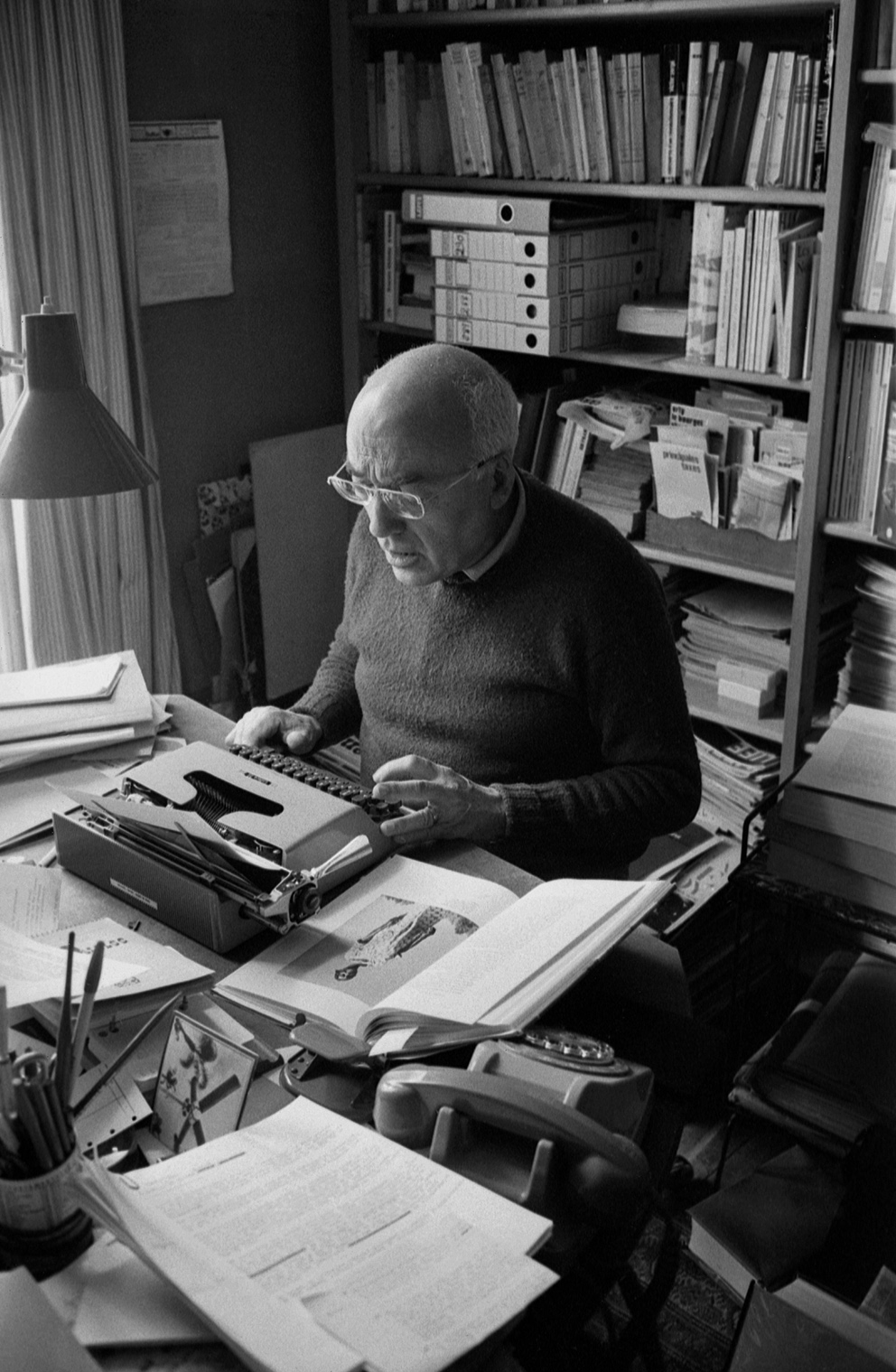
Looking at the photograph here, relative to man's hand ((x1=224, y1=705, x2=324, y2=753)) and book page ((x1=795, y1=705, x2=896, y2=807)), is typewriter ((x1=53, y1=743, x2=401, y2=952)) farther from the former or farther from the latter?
book page ((x1=795, y1=705, x2=896, y2=807))

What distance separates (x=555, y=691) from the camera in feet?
6.17

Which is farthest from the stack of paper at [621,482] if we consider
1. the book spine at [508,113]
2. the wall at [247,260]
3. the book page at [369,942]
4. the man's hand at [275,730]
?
the book page at [369,942]

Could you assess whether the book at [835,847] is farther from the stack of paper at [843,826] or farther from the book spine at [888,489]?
the book spine at [888,489]

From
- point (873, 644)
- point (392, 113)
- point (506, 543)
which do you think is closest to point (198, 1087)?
point (506, 543)

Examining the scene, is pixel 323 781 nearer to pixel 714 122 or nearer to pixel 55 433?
pixel 55 433

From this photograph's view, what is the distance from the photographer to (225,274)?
3.09 metres

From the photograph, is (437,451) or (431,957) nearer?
(431,957)

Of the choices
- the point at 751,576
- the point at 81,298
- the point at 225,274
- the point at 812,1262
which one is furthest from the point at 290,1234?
the point at 225,274

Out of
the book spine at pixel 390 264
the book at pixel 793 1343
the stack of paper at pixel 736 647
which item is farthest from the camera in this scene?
the book spine at pixel 390 264

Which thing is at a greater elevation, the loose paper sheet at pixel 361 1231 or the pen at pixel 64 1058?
the pen at pixel 64 1058

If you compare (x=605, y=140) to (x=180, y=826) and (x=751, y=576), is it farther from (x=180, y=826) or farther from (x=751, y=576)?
(x=180, y=826)

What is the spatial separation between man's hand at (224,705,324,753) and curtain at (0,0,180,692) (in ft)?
3.32

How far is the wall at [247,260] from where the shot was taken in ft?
9.64

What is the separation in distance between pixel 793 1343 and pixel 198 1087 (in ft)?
2.49
